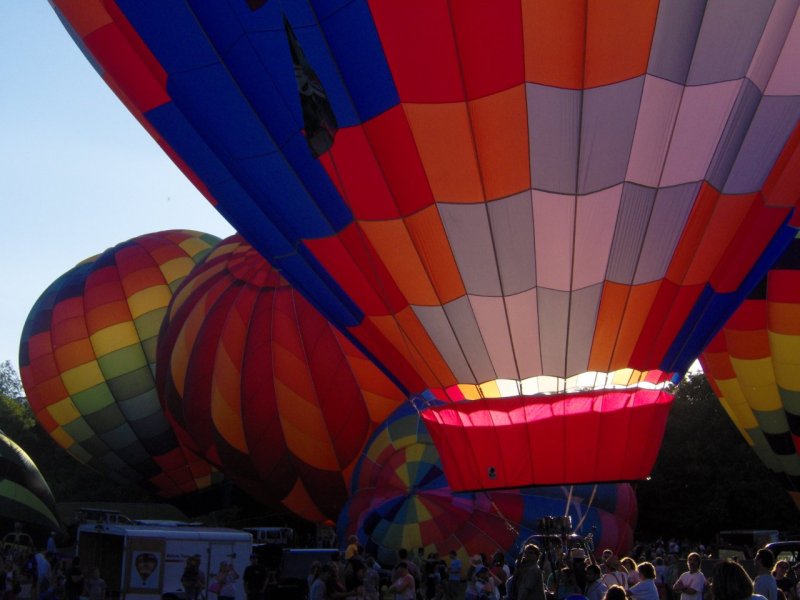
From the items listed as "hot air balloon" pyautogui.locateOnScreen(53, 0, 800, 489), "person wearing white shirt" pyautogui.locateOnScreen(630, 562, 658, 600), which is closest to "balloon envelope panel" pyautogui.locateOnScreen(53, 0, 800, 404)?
"hot air balloon" pyautogui.locateOnScreen(53, 0, 800, 489)

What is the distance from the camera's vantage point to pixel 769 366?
991 centimetres

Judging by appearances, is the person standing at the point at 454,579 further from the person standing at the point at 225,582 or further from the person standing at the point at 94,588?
the person standing at the point at 94,588

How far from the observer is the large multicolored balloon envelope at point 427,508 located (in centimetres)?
947

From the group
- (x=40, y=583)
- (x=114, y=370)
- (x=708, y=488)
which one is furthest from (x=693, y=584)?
(x=708, y=488)

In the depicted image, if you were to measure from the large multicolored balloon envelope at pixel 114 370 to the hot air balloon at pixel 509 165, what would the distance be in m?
9.38

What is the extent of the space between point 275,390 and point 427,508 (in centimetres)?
249

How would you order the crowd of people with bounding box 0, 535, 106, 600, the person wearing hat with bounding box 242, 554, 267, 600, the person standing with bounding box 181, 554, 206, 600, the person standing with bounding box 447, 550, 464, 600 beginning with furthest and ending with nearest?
the person standing with bounding box 447, 550, 464, 600 → the crowd of people with bounding box 0, 535, 106, 600 → the person standing with bounding box 181, 554, 206, 600 → the person wearing hat with bounding box 242, 554, 267, 600

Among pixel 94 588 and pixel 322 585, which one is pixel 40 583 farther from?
pixel 322 585

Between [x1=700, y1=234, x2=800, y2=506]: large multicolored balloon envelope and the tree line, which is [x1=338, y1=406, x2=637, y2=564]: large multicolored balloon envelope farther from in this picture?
the tree line

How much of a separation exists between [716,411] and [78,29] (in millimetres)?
15577

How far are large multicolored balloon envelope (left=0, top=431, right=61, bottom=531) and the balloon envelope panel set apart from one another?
7.16 m

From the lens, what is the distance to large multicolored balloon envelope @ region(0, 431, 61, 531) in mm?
11500

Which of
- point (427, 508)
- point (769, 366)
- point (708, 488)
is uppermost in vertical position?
point (769, 366)

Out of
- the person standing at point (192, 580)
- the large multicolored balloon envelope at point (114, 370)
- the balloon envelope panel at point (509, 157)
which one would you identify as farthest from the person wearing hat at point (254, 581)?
the large multicolored balloon envelope at point (114, 370)
